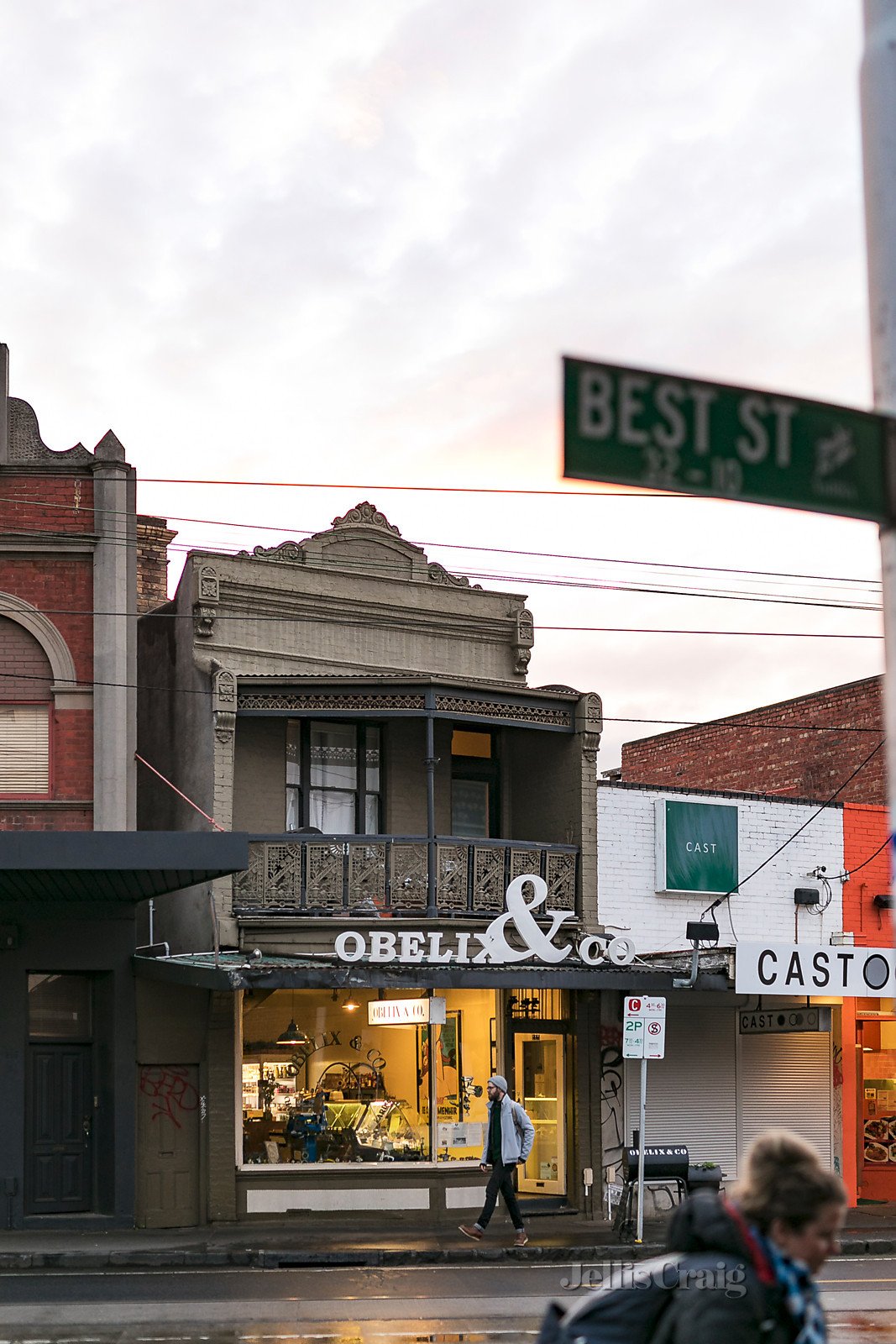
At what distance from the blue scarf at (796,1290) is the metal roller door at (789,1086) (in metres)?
21.0

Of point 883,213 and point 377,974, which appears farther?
point 377,974

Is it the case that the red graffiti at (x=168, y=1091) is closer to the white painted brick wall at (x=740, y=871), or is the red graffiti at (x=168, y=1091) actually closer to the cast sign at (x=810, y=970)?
the white painted brick wall at (x=740, y=871)

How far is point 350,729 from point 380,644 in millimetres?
1451

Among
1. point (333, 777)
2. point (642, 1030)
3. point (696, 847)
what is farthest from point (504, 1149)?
point (696, 847)

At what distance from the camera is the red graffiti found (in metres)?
22.3

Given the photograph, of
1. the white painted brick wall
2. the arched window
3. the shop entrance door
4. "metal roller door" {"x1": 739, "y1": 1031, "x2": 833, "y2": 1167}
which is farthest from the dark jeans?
the arched window

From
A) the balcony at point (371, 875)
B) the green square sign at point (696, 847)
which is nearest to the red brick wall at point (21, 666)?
the balcony at point (371, 875)

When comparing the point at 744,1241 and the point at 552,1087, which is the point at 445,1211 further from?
the point at 744,1241

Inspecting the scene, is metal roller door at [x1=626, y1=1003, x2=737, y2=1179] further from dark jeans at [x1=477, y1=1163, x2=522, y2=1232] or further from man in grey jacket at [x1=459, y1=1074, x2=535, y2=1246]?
dark jeans at [x1=477, y1=1163, x2=522, y2=1232]

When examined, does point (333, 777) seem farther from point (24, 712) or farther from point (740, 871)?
point (740, 871)

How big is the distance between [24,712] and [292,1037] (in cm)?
556

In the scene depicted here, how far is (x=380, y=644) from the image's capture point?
2512 centimetres

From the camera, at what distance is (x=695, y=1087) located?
2458 cm

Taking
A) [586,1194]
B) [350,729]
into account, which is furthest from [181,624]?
[586,1194]
